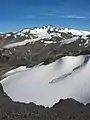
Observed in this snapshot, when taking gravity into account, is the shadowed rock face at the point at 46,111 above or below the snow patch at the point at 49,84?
above

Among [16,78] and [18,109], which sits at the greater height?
[18,109]

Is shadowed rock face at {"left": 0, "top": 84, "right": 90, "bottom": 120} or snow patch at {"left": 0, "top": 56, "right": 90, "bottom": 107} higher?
shadowed rock face at {"left": 0, "top": 84, "right": 90, "bottom": 120}

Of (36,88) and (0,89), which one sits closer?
(36,88)

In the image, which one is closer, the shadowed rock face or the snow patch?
the shadowed rock face

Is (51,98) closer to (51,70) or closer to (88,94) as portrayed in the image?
(88,94)

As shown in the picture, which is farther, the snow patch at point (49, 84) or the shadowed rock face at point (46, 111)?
the snow patch at point (49, 84)

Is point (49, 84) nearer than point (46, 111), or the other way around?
point (46, 111)

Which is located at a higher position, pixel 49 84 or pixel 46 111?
pixel 46 111

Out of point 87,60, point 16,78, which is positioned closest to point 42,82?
point 16,78
